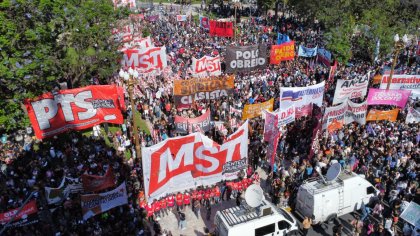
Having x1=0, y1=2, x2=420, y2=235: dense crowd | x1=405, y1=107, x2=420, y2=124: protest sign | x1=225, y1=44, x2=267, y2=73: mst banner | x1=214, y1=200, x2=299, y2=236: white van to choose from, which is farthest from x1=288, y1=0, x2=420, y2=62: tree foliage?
x1=214, y1=200, x2=299, y2=236: white van

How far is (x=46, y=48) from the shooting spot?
22.0m

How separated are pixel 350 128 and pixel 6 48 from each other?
64.8 feet

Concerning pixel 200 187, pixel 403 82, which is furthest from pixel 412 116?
pixel 200 187

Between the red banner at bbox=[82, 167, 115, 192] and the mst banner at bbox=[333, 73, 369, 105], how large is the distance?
14.7m

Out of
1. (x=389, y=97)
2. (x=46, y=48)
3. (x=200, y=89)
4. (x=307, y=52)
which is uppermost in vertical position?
(x=46, y=48)

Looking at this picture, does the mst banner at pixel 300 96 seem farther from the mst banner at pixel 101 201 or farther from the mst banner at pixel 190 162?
the mst banner at pixel 101 201

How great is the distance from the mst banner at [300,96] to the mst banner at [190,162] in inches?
215

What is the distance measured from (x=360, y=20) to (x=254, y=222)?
33755mm

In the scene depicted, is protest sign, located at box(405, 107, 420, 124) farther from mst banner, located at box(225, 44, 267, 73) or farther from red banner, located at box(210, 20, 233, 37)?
red banner, located at box(210, 20, 233, 37)

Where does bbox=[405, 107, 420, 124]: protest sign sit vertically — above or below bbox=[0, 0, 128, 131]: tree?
below

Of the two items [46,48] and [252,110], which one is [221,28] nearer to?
[252,110]

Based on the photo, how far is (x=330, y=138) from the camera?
69.4ft

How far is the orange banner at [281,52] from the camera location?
3070cm

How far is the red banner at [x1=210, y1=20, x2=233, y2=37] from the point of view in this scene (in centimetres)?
3906
